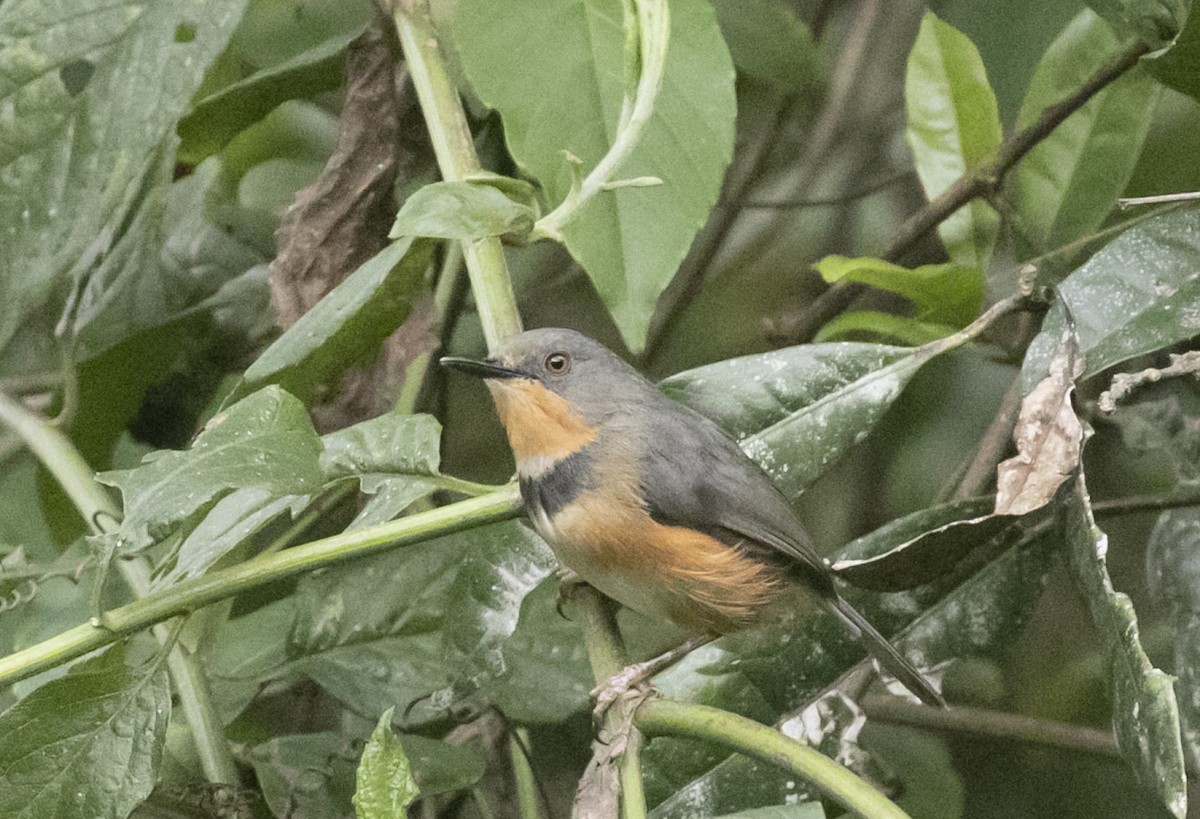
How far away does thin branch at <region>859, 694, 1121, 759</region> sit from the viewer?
187 cm

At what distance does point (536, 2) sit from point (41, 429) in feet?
2.87

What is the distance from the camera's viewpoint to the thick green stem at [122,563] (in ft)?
4.63

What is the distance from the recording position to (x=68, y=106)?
135 centimetres

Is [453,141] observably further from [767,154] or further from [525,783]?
[767,154]

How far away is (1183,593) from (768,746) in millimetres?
660

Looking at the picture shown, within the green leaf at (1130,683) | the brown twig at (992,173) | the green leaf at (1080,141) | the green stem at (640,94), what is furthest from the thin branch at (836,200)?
the green leaf at (1130,683)

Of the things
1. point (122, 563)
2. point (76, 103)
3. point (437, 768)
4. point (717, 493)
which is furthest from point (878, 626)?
point (76, 103)

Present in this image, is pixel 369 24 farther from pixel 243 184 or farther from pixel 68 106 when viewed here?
pixel 243 184

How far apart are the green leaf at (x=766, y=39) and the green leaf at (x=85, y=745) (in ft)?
5.21

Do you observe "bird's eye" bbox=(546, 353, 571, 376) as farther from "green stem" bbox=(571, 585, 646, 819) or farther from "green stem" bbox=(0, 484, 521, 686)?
"green stem" bbox=(0, 484, 521, 686)

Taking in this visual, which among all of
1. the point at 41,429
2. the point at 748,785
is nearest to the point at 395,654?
the point at 748,785

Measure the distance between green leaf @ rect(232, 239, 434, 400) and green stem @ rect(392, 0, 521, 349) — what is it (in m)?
0.09

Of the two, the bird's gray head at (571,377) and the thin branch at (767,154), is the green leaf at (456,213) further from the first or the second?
the thin branch at (767,154)

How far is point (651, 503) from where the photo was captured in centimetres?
143
